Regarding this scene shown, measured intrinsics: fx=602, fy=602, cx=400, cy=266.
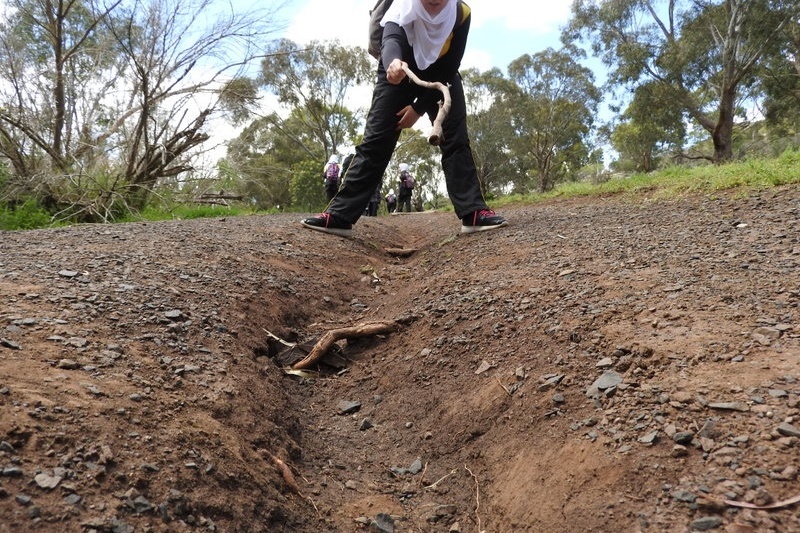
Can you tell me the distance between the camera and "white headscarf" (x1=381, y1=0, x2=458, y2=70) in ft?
12.0

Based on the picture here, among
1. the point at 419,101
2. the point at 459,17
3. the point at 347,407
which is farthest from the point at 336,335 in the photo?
the point at 459,17

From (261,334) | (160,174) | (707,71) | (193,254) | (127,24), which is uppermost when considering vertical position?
(707,71)

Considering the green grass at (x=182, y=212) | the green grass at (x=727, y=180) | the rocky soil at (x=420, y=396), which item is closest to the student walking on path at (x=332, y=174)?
the green grass at (x=182, y=212)

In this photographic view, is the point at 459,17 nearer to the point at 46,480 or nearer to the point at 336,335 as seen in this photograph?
the point at 336,335

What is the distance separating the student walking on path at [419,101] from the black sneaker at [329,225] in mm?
126

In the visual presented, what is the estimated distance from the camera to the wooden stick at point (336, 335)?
2361mm

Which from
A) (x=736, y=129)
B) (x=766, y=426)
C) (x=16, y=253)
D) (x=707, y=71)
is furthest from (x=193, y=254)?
(x=736, y=129)

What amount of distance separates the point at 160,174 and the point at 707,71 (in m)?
16.8

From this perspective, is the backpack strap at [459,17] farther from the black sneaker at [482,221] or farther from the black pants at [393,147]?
the black sneaker at [482,221]

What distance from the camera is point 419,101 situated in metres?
3.94

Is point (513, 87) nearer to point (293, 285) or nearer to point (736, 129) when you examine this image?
point (736, 129)

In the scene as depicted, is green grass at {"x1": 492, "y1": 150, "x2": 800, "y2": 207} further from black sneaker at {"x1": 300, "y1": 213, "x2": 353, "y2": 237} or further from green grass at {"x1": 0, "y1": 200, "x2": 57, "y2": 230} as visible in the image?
green grass at {"x1": 0, "y1": 200, "x2": 57, "y2": 230}

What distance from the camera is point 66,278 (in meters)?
2.38

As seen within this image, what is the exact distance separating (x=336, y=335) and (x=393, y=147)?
192 centimetres
